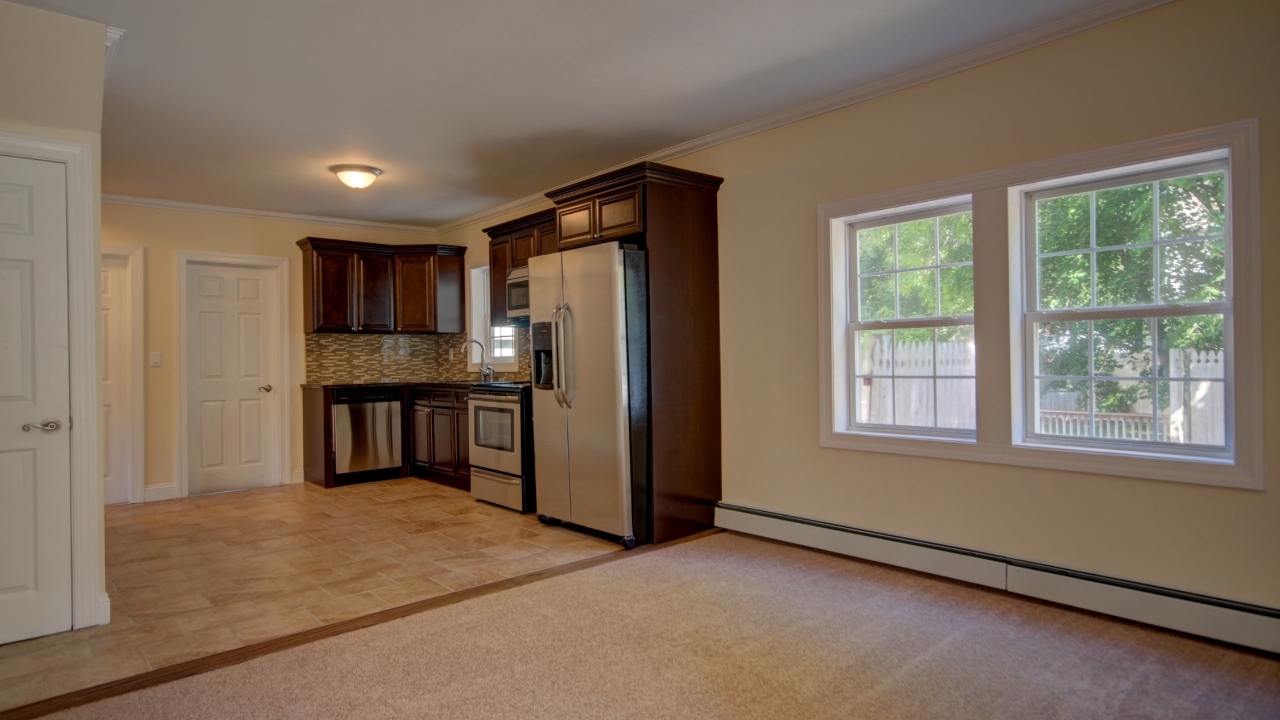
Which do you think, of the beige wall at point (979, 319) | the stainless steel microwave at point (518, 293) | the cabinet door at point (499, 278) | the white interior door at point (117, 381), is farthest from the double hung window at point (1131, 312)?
the white interior door at point (117, 381)

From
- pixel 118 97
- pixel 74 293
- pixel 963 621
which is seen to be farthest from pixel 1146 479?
pixel 118 97

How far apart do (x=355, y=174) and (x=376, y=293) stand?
6.34 ft

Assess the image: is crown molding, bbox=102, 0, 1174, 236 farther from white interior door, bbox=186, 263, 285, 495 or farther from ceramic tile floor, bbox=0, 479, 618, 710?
ceramic tile floor, bbox=0, 479, 618, 710

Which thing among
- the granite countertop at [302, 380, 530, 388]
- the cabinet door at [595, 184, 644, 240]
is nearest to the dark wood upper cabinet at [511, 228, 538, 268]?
the granite countertop at [302, 380, 530, 388]

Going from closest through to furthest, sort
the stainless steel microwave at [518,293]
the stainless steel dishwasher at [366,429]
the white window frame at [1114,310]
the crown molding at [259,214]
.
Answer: the white window frame at [1114,310], the stainless steel microwave at [518,293], the crown molding at [259,214], the stainless steel dishwasher at [366,429]

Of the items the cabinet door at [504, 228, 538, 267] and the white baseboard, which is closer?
the cabinet door at [504, 228, 538, 267]

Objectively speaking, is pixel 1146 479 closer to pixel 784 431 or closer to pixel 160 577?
pixel 784 431

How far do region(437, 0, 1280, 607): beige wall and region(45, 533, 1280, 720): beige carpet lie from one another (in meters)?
0.35

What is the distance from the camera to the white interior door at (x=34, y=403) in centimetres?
279

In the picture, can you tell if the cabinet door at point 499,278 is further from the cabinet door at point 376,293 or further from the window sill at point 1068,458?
the window sill at point 1068,458

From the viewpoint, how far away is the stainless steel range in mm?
4973

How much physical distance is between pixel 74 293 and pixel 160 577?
5.28ft

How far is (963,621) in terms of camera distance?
9.40ft

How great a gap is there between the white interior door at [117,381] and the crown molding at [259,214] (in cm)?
48
